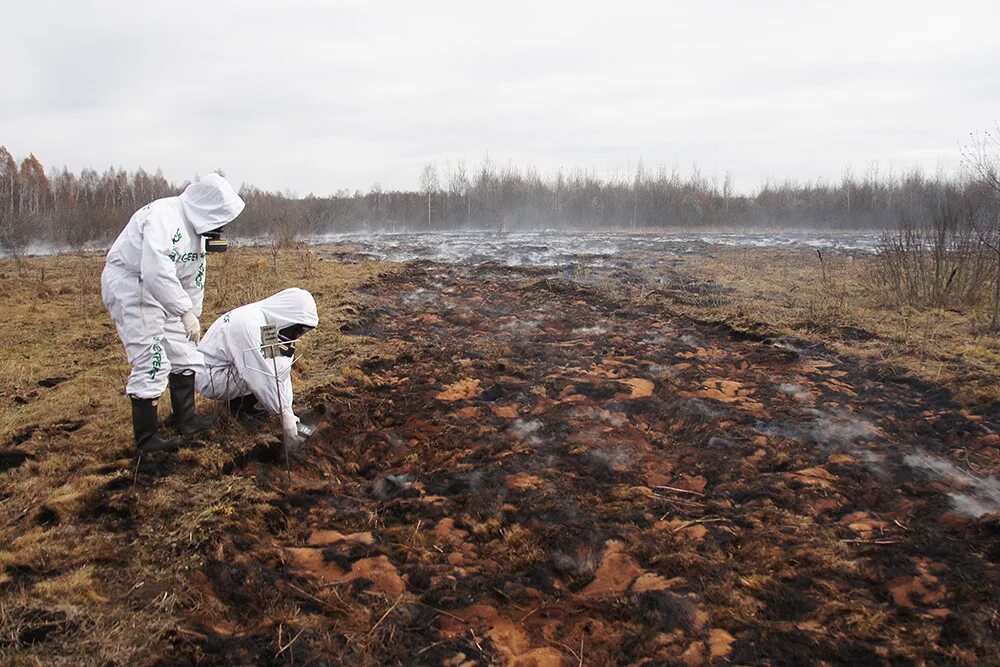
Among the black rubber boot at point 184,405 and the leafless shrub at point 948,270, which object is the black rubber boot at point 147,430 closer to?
the black rubber boot at point 184,405

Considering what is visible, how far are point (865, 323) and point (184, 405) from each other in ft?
24.0

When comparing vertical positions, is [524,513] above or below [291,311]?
below

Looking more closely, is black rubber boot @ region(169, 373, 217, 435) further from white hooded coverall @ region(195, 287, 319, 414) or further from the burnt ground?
the burnt ground

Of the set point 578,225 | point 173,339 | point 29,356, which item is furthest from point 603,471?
point 578,225

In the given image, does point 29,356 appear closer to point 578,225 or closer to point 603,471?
point 603,471

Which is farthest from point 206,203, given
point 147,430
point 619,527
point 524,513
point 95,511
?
point 619,527

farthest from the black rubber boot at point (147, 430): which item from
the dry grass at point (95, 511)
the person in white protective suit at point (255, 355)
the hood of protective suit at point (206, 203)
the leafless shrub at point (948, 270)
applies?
the leafless shrub at point (948, 270)

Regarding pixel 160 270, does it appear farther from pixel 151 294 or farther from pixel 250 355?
pixel 250 355

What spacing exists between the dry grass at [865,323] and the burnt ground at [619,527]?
1.58 feet

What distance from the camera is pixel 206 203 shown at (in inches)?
135

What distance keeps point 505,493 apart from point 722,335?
4474mm

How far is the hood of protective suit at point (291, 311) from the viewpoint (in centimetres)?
369

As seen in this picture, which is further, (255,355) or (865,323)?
(865,323)

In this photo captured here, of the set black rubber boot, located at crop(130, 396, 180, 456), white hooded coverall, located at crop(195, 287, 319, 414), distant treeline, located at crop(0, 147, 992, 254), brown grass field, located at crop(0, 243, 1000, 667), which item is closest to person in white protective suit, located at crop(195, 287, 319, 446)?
white hooded coverall, located at crop(195, 287, 319, 414)
